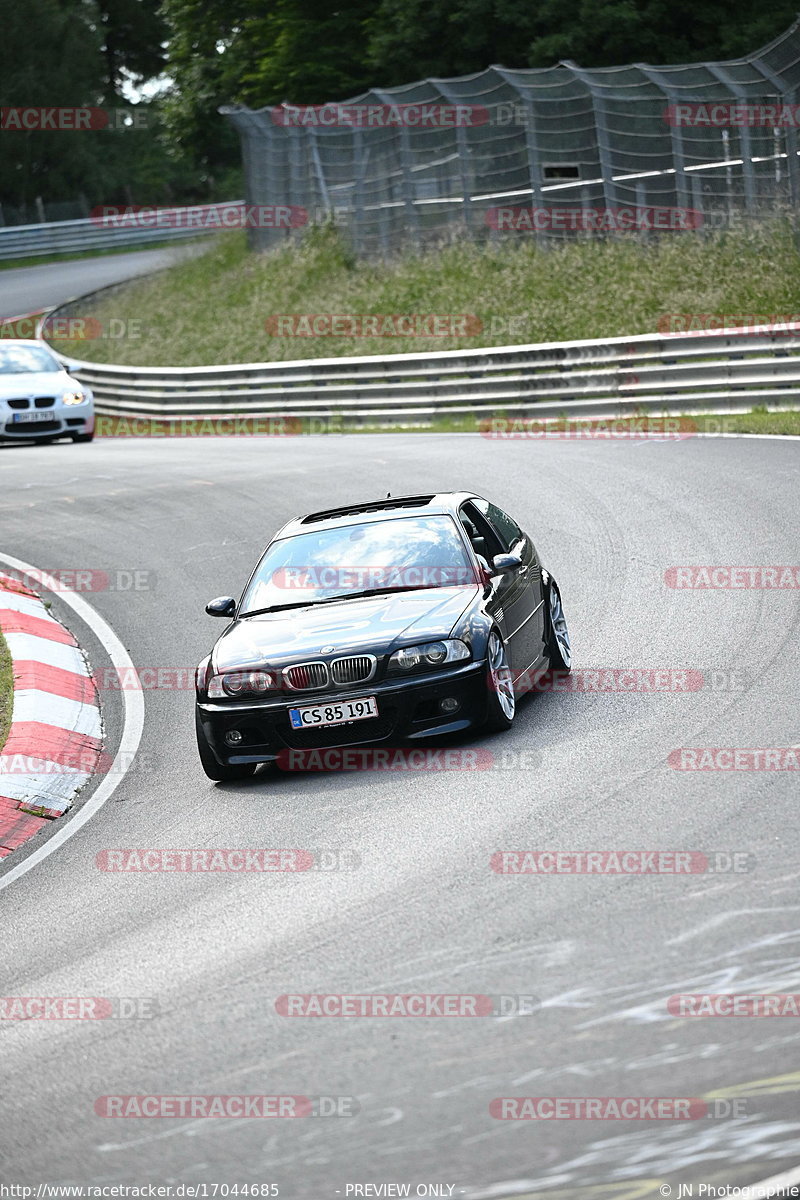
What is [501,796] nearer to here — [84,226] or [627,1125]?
[627,1125]

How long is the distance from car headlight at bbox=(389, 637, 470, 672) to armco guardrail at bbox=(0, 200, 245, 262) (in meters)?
48.5

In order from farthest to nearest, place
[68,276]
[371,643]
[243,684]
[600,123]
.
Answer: [68,276] < [600,123] < [243,684] < [371,643]

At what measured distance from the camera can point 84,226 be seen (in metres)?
56.6

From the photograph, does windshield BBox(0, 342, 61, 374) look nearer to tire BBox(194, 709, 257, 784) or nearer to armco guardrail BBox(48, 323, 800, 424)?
armco guardrail BBox(48, 323, 800, 424)

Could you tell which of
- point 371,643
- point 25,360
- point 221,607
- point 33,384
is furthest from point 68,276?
point 371,643

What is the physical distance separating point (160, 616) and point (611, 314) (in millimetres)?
16265

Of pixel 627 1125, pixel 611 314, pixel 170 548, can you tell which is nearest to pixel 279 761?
pixel 627 1125

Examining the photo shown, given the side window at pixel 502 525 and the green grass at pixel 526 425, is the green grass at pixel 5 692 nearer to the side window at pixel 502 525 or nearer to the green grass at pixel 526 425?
the side window at pixel 502 525

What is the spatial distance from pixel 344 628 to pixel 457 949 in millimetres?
3323

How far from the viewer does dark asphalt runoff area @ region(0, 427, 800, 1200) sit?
4.36 meters

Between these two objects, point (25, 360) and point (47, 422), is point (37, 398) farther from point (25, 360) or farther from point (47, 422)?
point (25, 360)

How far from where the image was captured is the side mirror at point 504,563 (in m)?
9.29

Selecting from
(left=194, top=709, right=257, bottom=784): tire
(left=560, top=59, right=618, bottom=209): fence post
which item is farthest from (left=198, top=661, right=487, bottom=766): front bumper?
(left=560, top=59, right=618, bottom=209): fence post

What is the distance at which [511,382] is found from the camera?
24172 mm
